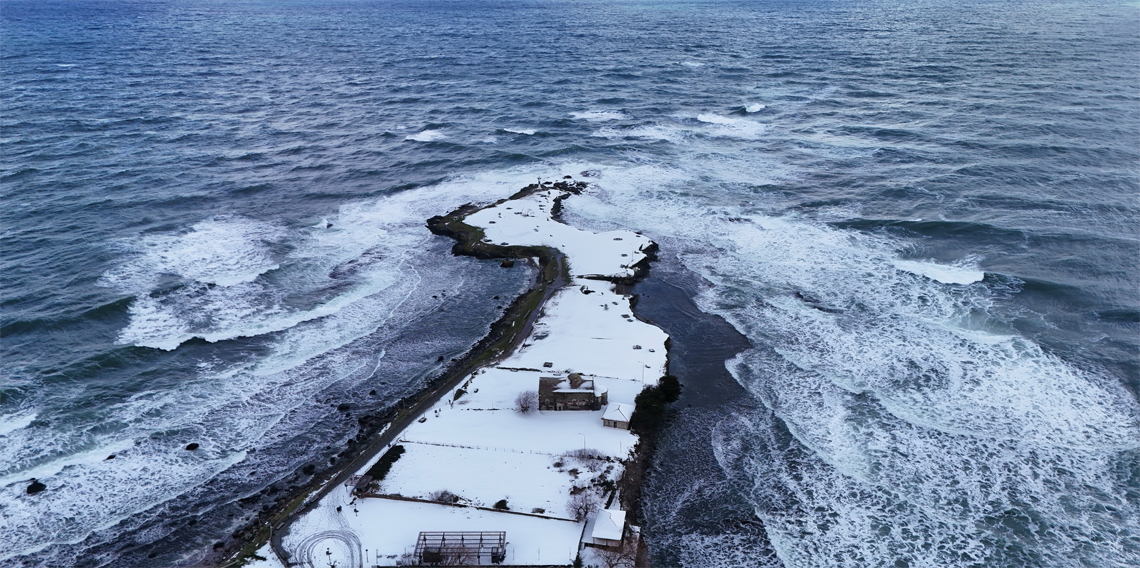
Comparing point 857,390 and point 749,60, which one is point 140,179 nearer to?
point 857,390

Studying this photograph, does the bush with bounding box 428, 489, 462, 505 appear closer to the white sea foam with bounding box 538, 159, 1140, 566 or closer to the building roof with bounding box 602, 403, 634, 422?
the building roof with bounding box 602, 403, 634, 422

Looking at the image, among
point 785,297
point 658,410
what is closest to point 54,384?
point 658,410

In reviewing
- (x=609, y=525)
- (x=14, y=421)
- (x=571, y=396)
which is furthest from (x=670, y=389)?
(x=14, y=421)

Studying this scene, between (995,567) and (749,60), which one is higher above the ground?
(749,60)

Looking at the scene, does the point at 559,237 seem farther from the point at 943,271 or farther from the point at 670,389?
the point at 943,271

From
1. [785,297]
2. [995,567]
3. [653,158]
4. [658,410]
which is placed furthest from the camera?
[653,158]


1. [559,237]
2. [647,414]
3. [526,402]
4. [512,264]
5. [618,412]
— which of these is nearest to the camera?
[618,412]

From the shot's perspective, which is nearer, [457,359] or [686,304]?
[457,359]

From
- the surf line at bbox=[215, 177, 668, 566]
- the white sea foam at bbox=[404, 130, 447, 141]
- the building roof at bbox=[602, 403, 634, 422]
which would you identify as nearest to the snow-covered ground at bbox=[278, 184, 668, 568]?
the surf line at bbox=[215, 177, 668, 566]
